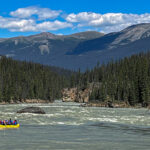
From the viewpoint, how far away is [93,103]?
156 m

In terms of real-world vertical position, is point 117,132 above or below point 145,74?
below

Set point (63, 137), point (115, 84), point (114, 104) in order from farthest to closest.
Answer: point (115, 84) < point (114, 104) < point (63, 137)

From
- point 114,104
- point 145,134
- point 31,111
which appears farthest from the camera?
point 114,104

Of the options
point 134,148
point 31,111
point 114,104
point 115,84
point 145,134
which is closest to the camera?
point 134,148

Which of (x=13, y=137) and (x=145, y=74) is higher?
(x=145, y=74)

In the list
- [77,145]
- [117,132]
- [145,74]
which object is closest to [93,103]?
[145,74]

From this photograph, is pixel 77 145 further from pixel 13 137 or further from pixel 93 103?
pixel 93 103

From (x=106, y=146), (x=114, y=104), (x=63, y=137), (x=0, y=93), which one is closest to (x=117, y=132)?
(x=63, y=137)

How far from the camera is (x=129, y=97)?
153250mm

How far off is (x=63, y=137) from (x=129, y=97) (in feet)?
350

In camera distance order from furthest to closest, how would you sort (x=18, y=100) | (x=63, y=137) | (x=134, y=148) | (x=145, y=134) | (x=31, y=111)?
1. (x=18, y=100)
2. (x=31, y=111)
3. (x=145, y=134)
4. (x=63, y=137)
5. (x=134, y=148)

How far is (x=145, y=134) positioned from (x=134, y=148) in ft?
42.9

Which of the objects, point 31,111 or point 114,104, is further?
point 114,104

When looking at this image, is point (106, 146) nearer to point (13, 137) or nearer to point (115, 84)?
point (13, 137)
